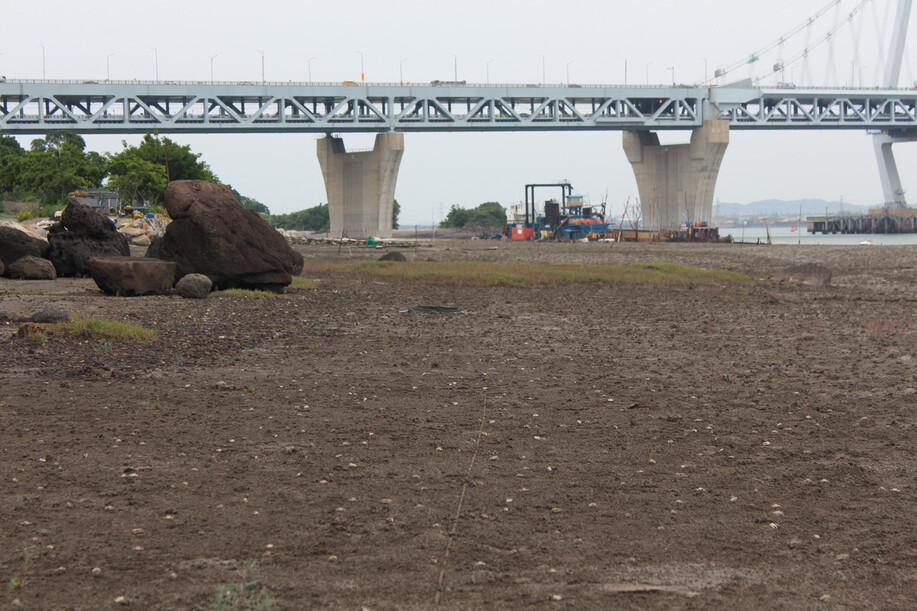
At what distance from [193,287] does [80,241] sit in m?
5.95

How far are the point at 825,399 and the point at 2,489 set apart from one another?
7.73 meters

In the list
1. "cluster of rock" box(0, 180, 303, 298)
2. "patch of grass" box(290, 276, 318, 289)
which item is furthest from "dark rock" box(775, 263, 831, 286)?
"cluster of rock" box(0, 180, 303, 298)

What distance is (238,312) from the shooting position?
1586 centimetres

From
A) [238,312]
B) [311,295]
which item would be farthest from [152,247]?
[238,312]

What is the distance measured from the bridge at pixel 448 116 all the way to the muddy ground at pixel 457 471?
66347 millimetres

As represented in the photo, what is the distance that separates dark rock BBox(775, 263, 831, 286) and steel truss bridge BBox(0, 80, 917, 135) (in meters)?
57.7

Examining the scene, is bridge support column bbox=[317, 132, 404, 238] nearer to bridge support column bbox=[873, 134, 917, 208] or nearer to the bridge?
the bridge

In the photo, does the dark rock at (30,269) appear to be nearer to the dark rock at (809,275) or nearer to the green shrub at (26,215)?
the dark rock at (809,275)

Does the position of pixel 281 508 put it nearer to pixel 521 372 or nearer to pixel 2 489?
pixel 2 489

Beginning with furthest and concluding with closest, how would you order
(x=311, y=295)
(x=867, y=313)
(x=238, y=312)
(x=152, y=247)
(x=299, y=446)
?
1. (x=152, y=247)
2. (x=311, y=295)
3. (x=867, y=313)
4. (x=238, y=312)
5. (x=299, y=446)

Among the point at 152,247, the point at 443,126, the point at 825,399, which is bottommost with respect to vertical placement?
the point at 825,399

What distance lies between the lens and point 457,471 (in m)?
6.68

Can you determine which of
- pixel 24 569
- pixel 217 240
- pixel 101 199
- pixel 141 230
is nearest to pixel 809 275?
pixel 217 240

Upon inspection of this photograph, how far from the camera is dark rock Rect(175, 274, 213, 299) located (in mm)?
17734
